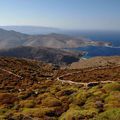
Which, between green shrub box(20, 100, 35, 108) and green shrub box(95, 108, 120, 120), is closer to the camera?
green shrub box(95, 108, 120, 120)

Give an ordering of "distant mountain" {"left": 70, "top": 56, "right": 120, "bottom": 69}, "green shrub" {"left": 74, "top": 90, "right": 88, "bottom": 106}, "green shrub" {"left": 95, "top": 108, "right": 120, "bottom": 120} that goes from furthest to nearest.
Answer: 1. "distant mountain" {"left": 70, "top": 56, "right": 120, "bottom": 69}
2. "green shrub" {"left": 74, "top": 90, "right": 88, "bottom": 106}
3. "green shrub" {"left": 95, "top": 108, "right": 120, "bottom": 120}

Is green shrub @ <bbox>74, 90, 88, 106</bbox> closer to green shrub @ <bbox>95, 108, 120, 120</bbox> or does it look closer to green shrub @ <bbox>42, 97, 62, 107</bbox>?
green shrub @ <bbox>42, 97, 62, 107</bbox>

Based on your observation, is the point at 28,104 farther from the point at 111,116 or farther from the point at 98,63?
the point at 98,63

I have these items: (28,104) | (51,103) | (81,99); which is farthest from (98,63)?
(51,103)

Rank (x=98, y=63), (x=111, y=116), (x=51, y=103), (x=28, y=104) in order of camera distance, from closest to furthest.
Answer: (x=111, y=116) < (x=51, y=103) < (x=28, y=104) < (x=98, y=63)

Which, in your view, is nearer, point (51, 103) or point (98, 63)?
point (51, 103)

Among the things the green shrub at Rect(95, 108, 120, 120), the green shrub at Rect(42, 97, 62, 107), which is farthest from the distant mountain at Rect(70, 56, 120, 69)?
the green shrub at Rect(95, 108, 120, 120)

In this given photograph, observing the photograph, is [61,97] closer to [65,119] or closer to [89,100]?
[89,100]

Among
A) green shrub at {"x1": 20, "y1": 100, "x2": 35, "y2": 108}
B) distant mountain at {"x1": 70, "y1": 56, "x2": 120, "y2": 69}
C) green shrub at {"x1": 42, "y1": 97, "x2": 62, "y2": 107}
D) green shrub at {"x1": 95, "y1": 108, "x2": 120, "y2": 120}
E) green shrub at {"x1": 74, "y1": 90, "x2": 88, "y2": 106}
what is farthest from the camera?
distant mountain at {"x1": 70, "y1": 56, "x2": 120, "y2": 69}

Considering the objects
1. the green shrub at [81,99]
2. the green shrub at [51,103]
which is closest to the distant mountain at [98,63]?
the green shrub at [81,99]

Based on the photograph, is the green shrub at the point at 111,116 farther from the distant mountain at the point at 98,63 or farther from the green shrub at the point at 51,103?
the distant mountain at the point at 98,63

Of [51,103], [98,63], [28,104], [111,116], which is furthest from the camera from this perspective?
[98,63]
